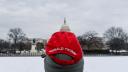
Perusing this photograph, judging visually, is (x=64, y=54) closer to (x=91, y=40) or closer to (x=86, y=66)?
(x=86, y=66)

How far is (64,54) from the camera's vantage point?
1.82 m

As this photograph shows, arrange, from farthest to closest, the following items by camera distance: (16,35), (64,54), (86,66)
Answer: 1. (16,35)
2. (86,66)
3. (64,54)

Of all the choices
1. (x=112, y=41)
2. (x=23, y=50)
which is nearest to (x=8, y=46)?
(x=23, y=50)

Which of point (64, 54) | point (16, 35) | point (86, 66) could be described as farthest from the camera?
point (16, 35)

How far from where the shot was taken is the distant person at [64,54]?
180cm

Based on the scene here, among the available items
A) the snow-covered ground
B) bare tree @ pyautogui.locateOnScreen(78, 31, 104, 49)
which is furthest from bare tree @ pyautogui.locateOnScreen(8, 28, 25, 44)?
the snow-covered ground

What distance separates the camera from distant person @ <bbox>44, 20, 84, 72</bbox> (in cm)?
180

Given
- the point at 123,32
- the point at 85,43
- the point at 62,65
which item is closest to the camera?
the point at 62,65

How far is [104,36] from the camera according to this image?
292 ft

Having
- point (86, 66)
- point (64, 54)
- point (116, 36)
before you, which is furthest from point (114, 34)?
point (64, 54)

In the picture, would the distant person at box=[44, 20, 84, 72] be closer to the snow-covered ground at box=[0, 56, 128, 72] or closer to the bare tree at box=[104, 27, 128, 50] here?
the snow-covered ground at box=[0, 56, 128, 72]

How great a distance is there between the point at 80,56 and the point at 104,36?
87.7m

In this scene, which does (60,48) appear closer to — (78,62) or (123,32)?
(78,62)

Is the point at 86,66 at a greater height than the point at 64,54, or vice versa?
the point at 64,54
